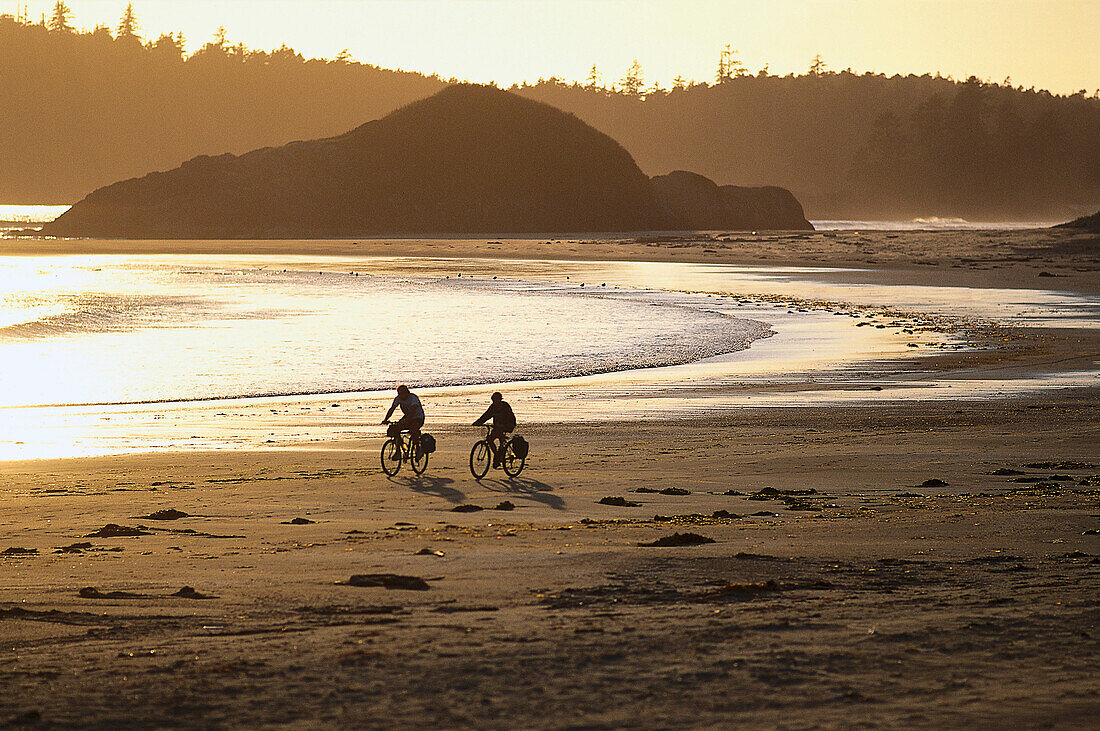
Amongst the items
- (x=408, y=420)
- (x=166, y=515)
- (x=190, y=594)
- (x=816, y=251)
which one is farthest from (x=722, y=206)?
(x=190, y=594)

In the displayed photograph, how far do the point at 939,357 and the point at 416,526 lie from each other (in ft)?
65.6

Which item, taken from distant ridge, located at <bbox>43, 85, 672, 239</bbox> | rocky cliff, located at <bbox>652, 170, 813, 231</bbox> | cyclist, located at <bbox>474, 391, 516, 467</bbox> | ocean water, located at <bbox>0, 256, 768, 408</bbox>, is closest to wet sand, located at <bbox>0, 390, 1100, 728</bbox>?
cyclist, located at <bbox>474, 391, 516, 467</bbox>

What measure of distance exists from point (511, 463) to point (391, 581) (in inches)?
253

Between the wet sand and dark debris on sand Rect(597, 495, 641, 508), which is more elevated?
the wet sand

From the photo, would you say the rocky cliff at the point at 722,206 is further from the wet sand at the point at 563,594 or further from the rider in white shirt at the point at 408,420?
the wet sand at the point at 563,594

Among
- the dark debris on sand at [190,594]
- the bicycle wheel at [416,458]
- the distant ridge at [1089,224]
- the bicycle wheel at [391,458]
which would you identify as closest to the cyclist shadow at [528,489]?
the bicycle wheel at [416,458]

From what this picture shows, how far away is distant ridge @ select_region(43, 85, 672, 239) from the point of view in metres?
144

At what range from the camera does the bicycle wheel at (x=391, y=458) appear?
53.1ft

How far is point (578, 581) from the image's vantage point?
9820 mm

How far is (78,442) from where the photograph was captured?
1902cm

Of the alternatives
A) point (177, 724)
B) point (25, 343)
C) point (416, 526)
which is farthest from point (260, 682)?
point (25, 343)

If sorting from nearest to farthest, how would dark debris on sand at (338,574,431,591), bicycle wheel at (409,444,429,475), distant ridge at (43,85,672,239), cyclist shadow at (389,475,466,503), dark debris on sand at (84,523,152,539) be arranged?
1. dark debris on sand at (338,574,431,591)
2. dark debris on sand at (84,523,152,539)
3. cyclist shadow at (389,475,466,503)
4. bicycle wheel at (409,444,429,475)
5. distant ridge at (43,85,672,239)

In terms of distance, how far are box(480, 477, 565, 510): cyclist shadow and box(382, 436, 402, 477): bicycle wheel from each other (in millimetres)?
1172

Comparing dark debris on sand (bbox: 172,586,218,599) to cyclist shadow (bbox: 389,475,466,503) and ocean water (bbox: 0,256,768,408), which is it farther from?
ocean water (bbox: 0,256,768,408)
